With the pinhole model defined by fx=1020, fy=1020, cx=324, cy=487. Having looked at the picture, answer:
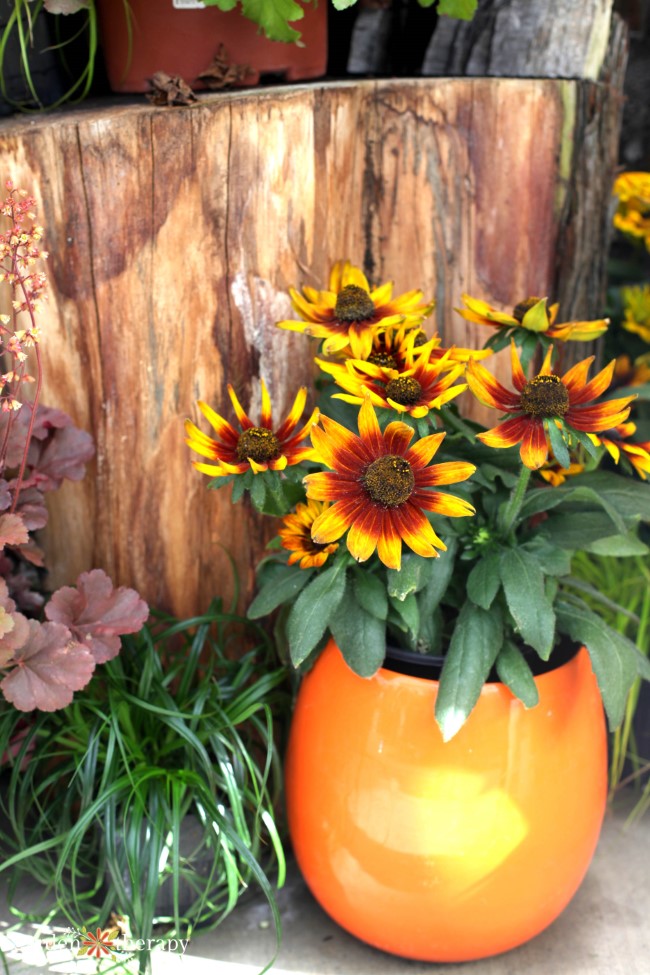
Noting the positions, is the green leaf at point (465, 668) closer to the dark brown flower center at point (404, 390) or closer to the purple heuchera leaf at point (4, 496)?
the dark brown flower center at point (404, 390)

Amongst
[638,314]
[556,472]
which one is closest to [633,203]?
[638,314]

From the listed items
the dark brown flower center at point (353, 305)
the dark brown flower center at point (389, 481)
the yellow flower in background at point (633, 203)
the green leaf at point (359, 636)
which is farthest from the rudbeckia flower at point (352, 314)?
the yellow flower in background at point (633, 203)

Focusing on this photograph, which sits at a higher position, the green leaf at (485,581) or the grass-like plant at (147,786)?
the green leaf at (485,581)

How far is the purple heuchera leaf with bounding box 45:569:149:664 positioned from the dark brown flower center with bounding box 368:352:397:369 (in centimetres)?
46

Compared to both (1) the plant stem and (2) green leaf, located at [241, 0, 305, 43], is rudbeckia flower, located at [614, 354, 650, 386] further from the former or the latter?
(2) green leaf, located at [241, 0, 305, 43]

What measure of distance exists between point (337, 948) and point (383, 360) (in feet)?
2.97

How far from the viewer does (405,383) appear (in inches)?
48.5

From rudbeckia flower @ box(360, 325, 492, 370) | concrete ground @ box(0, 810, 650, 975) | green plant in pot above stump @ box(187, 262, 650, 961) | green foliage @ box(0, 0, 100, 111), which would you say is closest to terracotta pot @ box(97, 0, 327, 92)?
green foliage @ box(0, 0, 100, 111)

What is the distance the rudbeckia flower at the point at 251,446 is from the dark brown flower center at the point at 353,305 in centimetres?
13

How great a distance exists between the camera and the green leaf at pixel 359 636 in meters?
1.33

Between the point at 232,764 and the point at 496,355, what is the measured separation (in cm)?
80

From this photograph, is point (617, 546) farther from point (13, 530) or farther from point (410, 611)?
point (13, 530)

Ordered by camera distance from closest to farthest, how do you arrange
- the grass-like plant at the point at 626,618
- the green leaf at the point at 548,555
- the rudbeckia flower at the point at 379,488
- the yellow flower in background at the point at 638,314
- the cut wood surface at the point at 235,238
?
the rudbeckia flower at the point at 379,488, the green leaf at the point at 548,555, the cut wood surface at the point at 235,238, the grass-like plant at the point at 626,618, the yellow flower in background at the point at 638,314

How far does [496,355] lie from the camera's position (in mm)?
1731
